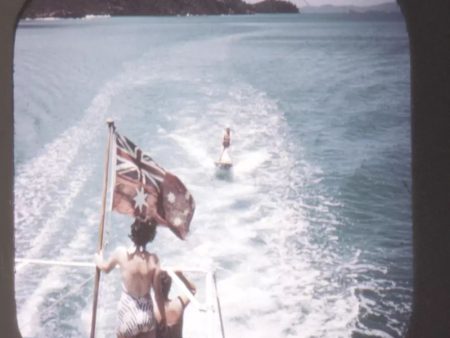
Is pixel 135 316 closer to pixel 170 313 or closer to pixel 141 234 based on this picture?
pixel 170 313

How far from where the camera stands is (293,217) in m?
7.94

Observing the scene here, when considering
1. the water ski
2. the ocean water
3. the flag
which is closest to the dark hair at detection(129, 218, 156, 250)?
the flag

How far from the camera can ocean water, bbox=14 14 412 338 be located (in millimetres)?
5719

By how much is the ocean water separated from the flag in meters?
0.89

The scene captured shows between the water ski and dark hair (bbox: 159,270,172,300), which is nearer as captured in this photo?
dark hair (bbox: 159,270,172,300)

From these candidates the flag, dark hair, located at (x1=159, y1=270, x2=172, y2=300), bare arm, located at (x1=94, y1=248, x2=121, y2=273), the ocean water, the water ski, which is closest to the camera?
bare arm, located at (x1=94, y1=248, x2=121, y2=273)

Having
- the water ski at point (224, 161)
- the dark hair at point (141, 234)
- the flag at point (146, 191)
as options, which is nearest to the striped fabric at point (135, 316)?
the dark hair at point (141, 234)

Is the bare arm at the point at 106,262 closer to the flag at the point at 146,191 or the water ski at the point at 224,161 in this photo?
the flag at the point at 146,191

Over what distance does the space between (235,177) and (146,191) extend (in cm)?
536

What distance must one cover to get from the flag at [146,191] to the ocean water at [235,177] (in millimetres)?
895

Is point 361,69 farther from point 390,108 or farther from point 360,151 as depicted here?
point 360,151

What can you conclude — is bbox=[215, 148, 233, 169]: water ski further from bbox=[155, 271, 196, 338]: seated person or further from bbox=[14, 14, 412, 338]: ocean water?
bbox=[155, 271, 196, 338]: seated person

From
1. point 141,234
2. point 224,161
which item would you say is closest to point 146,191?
point 141,234

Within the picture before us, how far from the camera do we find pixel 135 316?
264cm
